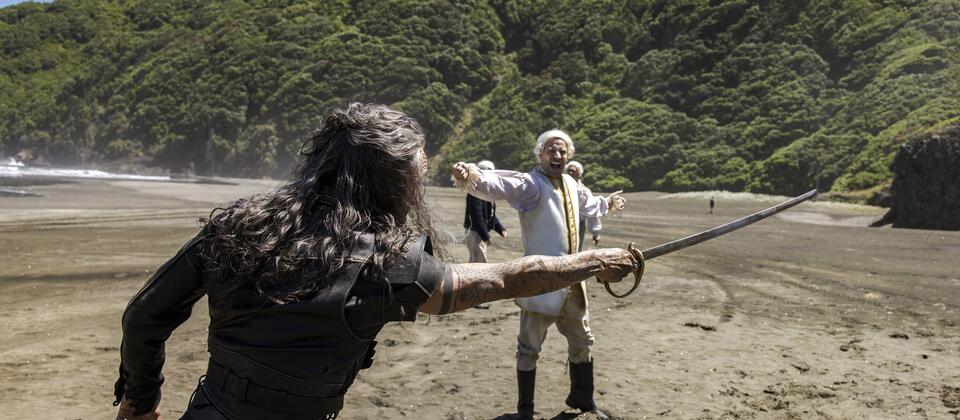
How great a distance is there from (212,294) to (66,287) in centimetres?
979

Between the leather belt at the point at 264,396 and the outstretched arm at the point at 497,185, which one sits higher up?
the outstretched arm at the point at 497,185

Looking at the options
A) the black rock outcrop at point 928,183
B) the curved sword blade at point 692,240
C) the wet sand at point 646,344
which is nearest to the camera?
the curved sword blade at point 692,240

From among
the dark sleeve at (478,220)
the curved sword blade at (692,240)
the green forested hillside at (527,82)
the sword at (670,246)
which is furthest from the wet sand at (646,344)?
the green forested hillside at (527,82)

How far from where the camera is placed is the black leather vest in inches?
69.1

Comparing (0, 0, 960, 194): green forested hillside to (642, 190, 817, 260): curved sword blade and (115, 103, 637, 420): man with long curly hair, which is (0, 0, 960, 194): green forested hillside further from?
(115, 103, 637, 420): man with long curly hair

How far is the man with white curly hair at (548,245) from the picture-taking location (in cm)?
491

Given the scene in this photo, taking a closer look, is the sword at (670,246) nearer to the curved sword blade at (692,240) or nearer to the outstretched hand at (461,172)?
the curved sword blade at (692,240)

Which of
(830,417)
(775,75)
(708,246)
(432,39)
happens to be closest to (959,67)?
(775,75)

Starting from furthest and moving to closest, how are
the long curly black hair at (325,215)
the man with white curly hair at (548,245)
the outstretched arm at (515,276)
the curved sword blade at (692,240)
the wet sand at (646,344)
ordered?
the wet sand at (646,344), the man with white curly hair at (548,245), the curved sword blade at (692,240), the outstretched arm at (515,276), the long curly black hair at (325,215)

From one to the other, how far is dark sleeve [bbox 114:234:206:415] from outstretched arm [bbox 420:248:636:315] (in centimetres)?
62

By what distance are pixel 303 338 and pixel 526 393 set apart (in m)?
3.53

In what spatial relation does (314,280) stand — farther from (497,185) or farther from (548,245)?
(548,245)

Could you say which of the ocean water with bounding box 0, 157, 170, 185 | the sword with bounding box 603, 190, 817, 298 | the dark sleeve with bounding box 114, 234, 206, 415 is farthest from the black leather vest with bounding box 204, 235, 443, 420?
the ocean water with bounding box 0, 157, 170, 185

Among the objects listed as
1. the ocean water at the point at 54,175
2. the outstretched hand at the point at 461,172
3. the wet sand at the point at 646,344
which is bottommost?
the ocean water at the point at 54,175
